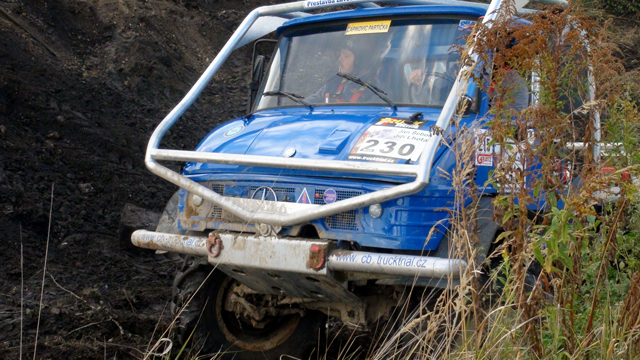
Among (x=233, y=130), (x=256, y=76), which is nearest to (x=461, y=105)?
(x=233, y=130)

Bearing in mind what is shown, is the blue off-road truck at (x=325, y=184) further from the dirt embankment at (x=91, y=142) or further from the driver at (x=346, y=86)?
the dirt embankment at (x=91, y=142)

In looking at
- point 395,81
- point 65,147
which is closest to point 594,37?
point 395,81

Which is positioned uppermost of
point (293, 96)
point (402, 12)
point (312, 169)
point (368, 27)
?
point (402, 12)

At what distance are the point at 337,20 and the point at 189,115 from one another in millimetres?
6338

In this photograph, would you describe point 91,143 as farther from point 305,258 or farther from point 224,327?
point 305,258

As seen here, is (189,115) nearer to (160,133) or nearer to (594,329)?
(160,133)

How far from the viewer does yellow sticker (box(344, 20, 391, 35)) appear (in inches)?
187

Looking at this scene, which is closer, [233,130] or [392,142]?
[392,142]

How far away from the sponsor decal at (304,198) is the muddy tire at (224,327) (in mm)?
1019

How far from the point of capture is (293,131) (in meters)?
4.22

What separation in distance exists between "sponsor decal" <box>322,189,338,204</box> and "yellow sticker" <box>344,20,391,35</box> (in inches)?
60.1

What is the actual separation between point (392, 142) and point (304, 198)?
63cm

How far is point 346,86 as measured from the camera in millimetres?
4695

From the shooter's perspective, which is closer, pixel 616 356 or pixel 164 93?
pixel 616 356
